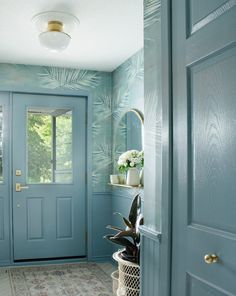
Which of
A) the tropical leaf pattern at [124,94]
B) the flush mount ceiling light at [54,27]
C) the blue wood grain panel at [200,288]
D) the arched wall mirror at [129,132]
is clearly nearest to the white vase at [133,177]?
the arched wall mirror at [129,132]

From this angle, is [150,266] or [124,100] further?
[124,100]

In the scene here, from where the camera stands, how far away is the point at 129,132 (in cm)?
416

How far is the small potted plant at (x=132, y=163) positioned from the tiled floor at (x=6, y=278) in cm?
115

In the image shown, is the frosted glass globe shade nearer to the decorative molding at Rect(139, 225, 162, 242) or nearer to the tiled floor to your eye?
the decorative molding at Rect(139, 225, 162, 242)

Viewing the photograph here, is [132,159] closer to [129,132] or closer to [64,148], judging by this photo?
[129,132]

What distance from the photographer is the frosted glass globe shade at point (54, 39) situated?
9.91 ft

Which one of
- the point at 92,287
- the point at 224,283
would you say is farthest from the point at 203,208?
the point at 92,287

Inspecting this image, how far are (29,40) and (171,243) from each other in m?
2.48

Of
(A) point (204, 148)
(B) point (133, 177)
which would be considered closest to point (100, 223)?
(B) point (133, 177)

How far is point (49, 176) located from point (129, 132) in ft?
3.53

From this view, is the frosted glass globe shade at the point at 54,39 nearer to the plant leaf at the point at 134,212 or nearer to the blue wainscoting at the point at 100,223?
the plant leaf at the point at 134,212

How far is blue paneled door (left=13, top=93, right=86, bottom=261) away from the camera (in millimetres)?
4332

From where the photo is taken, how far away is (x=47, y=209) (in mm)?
4410

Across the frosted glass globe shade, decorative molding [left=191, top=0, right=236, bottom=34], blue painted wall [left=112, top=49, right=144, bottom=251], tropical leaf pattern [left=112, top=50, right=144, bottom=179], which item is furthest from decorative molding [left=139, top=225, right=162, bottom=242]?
tropical leaf pattern [left=112, top=50, right=144, bottom=179]
